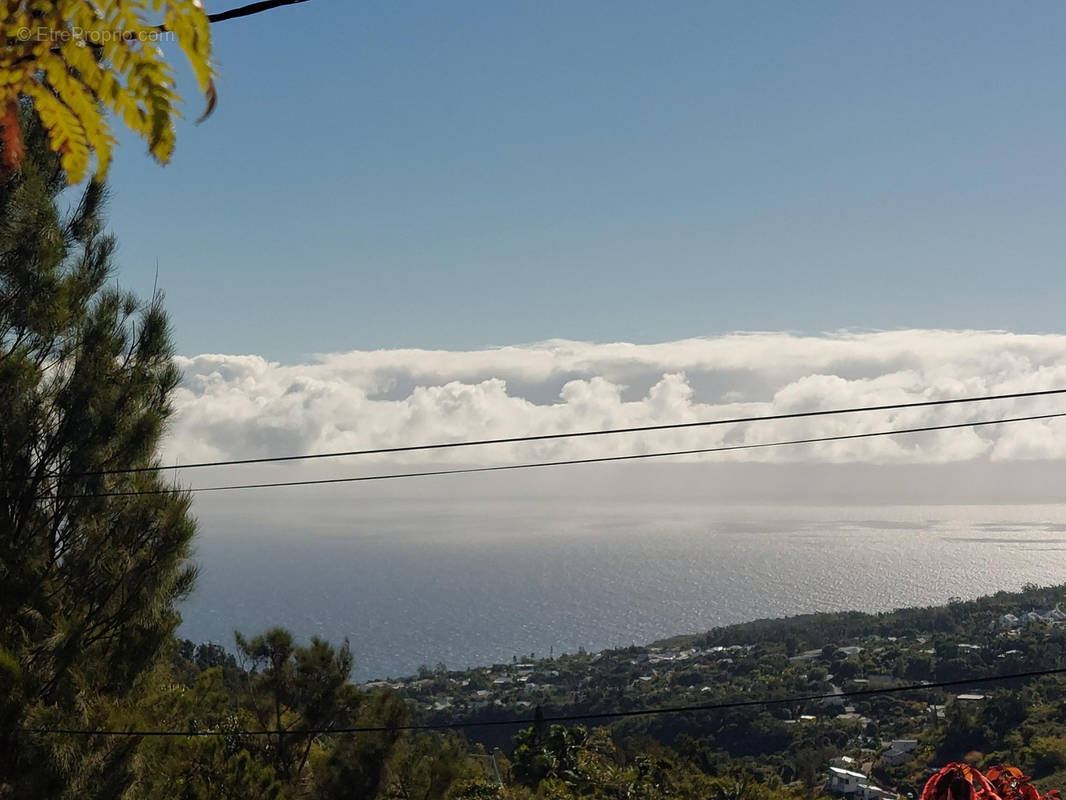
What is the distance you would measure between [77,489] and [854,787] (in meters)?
35.0

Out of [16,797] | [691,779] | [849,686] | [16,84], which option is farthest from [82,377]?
[849,686]

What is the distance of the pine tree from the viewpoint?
7.32m

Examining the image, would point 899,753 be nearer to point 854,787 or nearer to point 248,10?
point 854,787

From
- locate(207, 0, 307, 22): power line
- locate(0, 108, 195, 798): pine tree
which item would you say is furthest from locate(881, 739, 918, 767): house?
locate(207, 0, 307, 22): power line

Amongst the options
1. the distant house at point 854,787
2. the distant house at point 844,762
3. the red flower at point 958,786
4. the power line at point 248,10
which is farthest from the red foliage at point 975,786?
the distant house at point 844,762

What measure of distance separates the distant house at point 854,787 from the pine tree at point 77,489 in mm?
31211

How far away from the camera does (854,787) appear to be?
3472 centimetres

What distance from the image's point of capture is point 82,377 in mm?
7832

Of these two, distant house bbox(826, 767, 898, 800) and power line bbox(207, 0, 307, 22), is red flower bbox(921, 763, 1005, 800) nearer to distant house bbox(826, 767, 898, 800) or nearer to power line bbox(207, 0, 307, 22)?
power line bbox(207, 0, 307, 22)

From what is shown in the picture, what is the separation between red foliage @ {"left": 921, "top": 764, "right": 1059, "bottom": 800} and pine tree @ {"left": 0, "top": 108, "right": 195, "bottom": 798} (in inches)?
244

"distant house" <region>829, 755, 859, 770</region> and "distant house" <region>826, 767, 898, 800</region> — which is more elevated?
"distant house" <region>826, 767, 898, 800</region>

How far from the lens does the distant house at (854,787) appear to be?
108 ft

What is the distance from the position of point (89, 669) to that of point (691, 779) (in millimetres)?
A: 18982

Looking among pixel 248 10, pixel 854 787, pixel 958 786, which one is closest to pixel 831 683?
pixel 854 787
